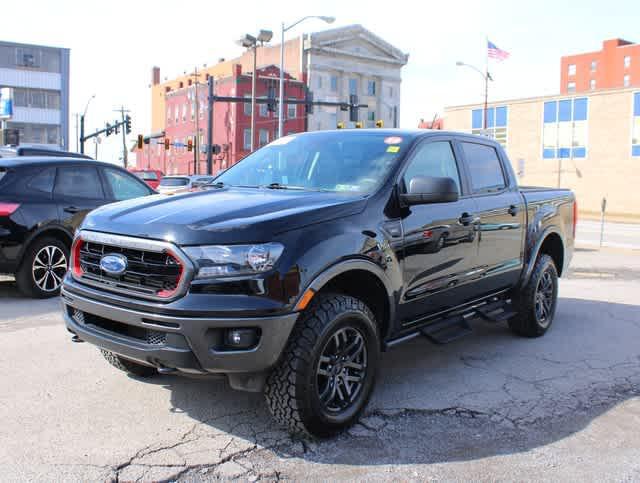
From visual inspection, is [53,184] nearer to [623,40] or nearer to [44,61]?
[44,61]

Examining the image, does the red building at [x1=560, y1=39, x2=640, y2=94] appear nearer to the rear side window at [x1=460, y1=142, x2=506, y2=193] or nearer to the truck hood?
the rear side window at [x1=460, y1=142, x2=506, y2=193]

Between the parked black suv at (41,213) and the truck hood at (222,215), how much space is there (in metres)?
3.75

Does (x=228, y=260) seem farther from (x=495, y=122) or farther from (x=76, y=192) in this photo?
(x=495, y=122)

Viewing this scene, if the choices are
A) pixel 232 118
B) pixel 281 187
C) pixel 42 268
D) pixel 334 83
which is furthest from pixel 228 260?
pixel 334 83

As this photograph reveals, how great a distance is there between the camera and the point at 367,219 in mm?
4113

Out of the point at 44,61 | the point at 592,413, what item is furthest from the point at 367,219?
the point at 44,61

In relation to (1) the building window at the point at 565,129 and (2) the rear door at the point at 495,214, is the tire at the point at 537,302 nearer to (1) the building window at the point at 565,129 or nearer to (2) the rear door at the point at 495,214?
(2) the rear door at the point at 495,214

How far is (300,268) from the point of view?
3.53 metres

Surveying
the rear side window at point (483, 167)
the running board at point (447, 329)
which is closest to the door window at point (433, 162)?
the rear side window at point (483, 167)

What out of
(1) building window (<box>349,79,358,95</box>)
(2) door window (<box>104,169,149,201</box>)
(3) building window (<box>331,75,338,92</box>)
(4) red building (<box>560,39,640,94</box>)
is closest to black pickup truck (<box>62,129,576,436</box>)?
(2) door window (<box>104,169,149,201</box>)

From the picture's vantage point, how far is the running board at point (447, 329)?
15.7ft

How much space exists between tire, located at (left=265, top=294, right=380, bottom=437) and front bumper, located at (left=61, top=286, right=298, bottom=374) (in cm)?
14

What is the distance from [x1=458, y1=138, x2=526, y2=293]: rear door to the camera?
5.41m

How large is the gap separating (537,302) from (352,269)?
10.4 feet
